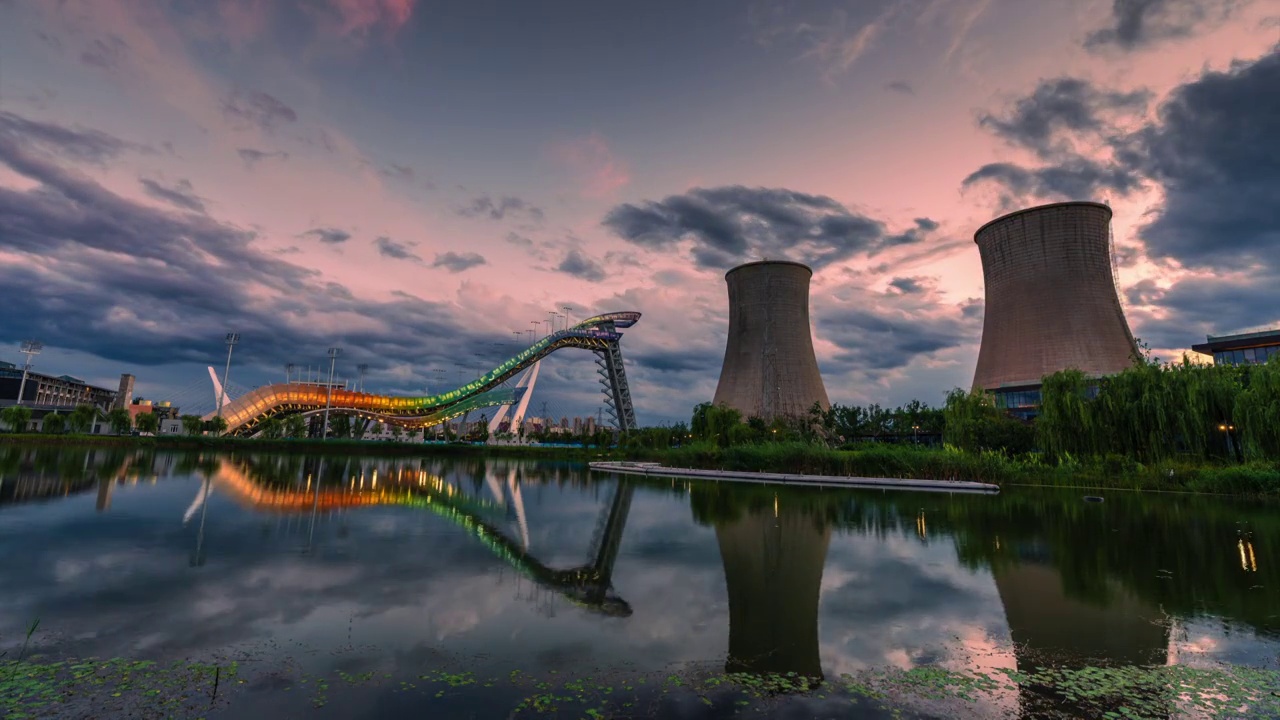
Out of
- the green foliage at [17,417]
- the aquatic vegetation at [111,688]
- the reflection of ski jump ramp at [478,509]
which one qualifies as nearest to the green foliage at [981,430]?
the reflection of ski jump ramp at [478,509]

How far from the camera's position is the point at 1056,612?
8.26 metres

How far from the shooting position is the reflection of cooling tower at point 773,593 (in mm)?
6340

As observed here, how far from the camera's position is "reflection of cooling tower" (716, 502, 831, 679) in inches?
250

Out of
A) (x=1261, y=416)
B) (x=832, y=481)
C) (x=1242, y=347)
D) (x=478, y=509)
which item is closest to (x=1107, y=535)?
(x=832, y=481)

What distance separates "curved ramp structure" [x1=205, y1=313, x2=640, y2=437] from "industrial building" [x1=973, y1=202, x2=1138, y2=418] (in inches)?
1508

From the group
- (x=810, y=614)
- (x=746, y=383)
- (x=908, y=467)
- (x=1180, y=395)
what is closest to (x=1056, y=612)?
(x=810, y=614)

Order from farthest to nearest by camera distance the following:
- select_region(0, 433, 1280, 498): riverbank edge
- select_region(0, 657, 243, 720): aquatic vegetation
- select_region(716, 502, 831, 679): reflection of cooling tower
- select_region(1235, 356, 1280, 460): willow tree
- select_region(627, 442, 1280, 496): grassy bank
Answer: select_region(1235, 356, 1280, 460): willow tree, select_region(0, 433, 1280, 498): riverbank edge, select_region(627, 442, 1280, 496): grassy bank, select_region(716, 502, 831, 679): reflection of cooling tower, select_region(0, 657, 243, 720): aquatic vegetation

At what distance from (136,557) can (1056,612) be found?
1499 centimetres

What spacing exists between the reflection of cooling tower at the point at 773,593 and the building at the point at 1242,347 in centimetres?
6039

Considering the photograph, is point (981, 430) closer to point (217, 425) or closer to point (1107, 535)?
point (1107, 535)

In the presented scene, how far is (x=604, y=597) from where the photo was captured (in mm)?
8844

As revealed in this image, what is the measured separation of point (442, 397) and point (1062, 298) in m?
68.5

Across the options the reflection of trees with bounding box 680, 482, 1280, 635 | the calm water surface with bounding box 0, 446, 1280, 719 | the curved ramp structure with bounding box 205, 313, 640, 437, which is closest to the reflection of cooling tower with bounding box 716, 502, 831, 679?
the calm water surface with bounding box 0, 446, 1280, 719

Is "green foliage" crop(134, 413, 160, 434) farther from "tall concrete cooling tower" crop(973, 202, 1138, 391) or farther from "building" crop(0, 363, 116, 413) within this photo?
"tall concrete cooling tower" crop(973, 202, 1138, 391)
